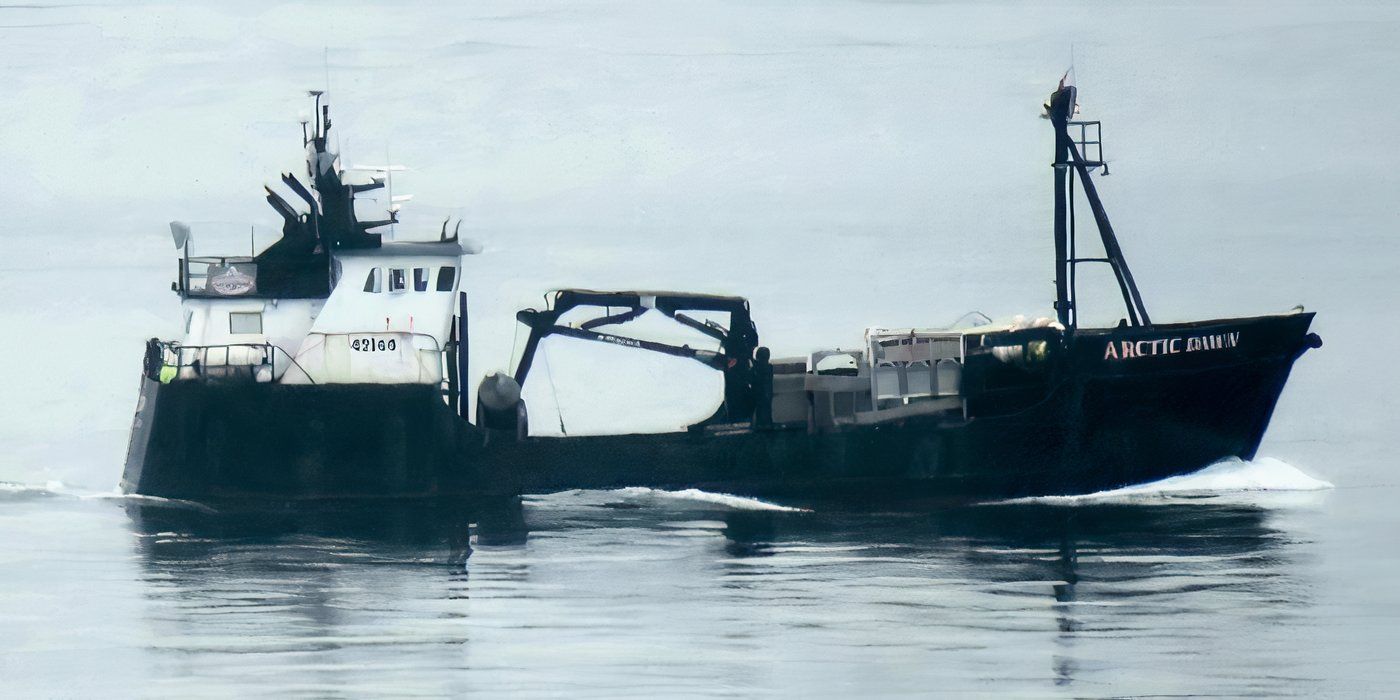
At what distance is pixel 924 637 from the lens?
1570cm

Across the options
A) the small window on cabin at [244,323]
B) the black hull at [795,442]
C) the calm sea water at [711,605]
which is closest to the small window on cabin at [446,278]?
the black hull at [795,442]

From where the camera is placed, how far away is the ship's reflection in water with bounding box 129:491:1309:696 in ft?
46.3

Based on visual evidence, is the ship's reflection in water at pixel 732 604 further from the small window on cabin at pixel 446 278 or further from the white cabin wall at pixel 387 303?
the small window on cabin at pixel 446 278

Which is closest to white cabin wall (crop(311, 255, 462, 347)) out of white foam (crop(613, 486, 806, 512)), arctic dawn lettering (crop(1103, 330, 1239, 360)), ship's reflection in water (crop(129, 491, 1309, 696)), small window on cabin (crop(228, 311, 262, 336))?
small window on cabin (crop(228, 311, 262, 336))

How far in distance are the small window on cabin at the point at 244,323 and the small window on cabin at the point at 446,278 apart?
10.3 feet

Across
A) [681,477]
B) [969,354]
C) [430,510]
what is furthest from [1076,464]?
[430,510]

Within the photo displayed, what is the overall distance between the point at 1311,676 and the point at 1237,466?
53.3ft

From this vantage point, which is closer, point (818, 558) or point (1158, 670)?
point (1158, 670)

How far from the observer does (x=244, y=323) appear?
30188 mm

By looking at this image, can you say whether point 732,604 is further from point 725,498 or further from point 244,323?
point 244,323

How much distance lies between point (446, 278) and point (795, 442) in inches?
263

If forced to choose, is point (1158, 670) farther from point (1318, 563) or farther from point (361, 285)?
point (361, 285)

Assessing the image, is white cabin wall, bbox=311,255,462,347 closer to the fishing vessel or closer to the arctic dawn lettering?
the fishing vessel

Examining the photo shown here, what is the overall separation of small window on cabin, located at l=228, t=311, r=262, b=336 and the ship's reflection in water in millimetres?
3675
